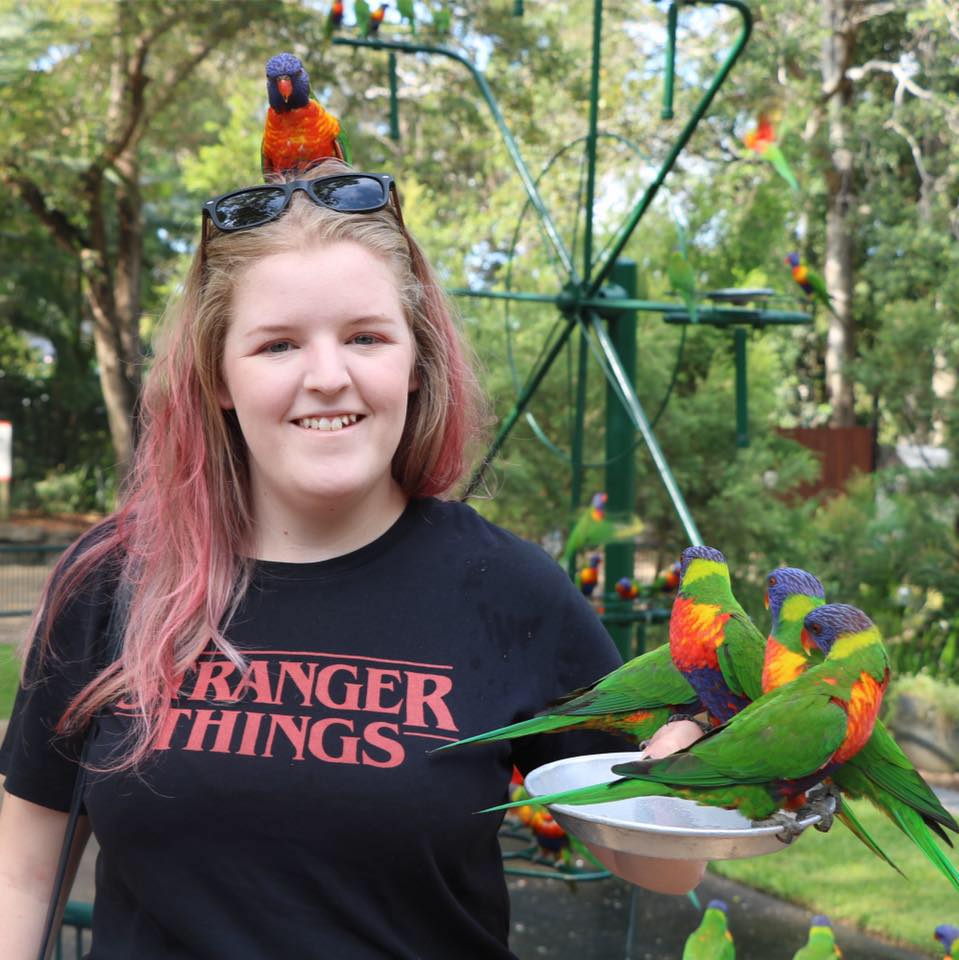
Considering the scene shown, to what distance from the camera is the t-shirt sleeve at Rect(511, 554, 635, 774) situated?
1.15 meters

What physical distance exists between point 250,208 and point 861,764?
835 mm

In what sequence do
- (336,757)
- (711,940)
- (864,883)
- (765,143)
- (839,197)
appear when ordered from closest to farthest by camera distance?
(336,757) → (711,940) → (864,883) → (765,143) → (839,197)

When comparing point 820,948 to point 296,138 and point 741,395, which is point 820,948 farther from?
point 296,138

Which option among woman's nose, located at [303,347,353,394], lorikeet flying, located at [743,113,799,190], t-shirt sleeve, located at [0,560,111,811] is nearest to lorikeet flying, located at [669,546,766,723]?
woman's nose, located at [303,347,353,394]

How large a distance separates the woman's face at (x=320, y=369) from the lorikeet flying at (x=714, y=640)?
37cm

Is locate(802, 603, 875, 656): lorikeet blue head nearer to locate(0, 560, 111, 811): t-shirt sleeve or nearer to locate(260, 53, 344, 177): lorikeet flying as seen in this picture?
locate(0, 560, 111, 811): t-shirt sleeve

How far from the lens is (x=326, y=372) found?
3.43ft

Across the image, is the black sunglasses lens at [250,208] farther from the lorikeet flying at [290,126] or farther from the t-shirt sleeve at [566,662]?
the t-shirt sleeve at [566,662]

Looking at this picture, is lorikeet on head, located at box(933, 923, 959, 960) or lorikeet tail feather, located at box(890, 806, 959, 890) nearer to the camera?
lorikeet tail feather, located at box(890, 806, 959, 890)

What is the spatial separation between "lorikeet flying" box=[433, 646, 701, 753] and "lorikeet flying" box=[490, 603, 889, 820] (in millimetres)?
140

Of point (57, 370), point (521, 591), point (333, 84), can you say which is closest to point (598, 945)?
point (521, 591)

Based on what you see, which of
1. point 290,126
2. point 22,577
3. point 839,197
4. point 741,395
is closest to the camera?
point 290,126

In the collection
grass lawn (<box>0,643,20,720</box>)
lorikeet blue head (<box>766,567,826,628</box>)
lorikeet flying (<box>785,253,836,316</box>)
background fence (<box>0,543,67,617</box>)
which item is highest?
lorikeet flying (<box>785,253,836,316</box>)

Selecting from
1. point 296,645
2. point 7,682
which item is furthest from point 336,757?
→ point 7,682
